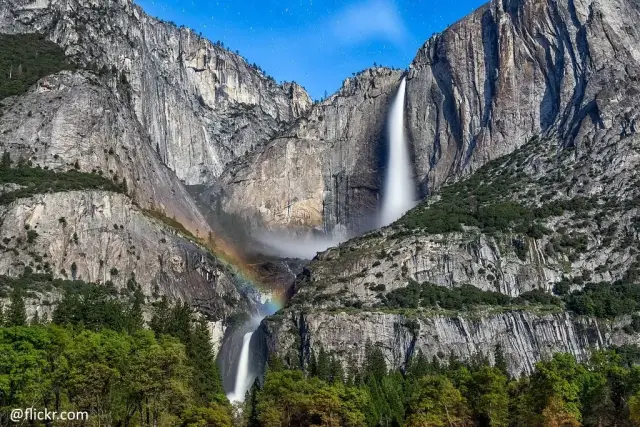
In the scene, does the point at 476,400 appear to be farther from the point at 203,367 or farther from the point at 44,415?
the point at 44,415

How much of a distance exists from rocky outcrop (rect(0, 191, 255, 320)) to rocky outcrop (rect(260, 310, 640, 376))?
31463 mm

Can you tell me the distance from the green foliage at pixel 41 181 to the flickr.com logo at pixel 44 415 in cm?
7853

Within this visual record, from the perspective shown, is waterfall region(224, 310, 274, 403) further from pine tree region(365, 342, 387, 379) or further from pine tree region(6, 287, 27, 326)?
pine tree region(6, 287, 27, 326)

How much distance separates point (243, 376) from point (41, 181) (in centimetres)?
4924

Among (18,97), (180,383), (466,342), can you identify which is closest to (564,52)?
(466,342)

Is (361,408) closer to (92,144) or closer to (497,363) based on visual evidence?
(497,363)

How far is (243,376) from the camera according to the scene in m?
139

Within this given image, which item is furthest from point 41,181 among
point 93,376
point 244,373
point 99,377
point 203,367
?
point 99,377

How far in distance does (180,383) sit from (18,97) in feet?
377

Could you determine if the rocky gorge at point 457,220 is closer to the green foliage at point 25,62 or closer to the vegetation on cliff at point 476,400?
the green foliage at point 25,62

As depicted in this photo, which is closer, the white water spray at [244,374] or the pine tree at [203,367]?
the pine tree at [203,367]

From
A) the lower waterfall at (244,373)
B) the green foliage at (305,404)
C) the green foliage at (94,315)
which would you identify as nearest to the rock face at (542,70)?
the lower waterfall at (244,373)

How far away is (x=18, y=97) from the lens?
6560 inches

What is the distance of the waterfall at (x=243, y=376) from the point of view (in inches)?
5256
